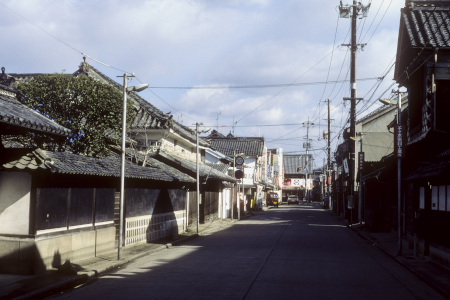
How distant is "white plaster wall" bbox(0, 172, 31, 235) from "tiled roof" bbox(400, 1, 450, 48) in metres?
14.4

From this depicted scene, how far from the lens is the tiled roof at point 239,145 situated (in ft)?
225

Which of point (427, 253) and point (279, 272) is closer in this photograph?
point (279, 272)

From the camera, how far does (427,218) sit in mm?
16484

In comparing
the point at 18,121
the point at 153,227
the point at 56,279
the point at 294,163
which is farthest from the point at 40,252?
the point at 294,163

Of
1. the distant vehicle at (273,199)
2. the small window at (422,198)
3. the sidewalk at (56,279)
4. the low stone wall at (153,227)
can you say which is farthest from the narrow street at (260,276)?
the distant vehicle at (273,199)

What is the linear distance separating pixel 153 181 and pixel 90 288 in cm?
1135

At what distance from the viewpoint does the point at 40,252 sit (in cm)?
1262

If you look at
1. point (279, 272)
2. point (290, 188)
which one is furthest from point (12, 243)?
point (290, 188)

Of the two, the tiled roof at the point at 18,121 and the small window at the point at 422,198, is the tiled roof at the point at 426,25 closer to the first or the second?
the small window at the point at 422,198

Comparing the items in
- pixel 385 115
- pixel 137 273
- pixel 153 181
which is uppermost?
pixel 385 115

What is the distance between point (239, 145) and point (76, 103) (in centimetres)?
5256

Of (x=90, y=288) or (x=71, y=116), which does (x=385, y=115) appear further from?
(x=90, y=288)

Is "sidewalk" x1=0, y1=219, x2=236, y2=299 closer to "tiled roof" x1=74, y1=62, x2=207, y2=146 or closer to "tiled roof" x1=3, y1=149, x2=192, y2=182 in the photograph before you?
"tiled roof" x1=3, y1=149, x2=192, y2=182

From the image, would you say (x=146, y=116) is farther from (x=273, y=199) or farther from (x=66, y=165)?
(x=273, y=199)
